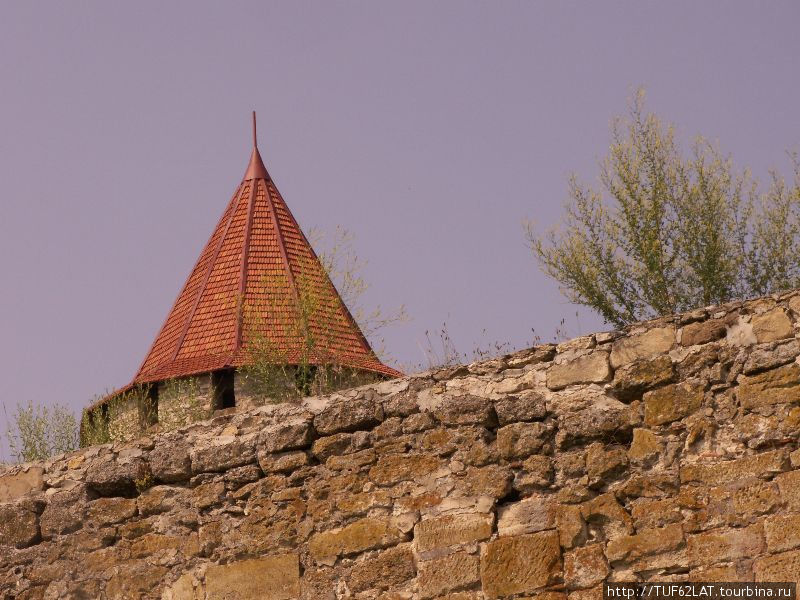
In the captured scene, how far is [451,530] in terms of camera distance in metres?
7.09

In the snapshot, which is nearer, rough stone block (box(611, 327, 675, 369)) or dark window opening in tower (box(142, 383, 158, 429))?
rough stone block (box(611, 327, 675, 369))

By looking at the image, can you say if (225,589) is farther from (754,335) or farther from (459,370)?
(754,335)

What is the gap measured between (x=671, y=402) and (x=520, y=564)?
1053 mm

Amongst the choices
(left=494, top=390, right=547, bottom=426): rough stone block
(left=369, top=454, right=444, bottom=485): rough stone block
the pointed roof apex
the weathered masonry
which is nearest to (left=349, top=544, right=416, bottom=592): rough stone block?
(left=369, top=454, right=444, bottom=485): rough stone block

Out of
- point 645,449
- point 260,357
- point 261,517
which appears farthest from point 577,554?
point 260,357

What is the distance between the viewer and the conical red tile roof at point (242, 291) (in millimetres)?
13930

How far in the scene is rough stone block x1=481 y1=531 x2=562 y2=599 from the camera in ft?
22.3

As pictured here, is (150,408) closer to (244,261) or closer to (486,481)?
(244,261)

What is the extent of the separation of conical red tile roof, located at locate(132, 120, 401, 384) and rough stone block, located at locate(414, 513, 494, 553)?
546cm

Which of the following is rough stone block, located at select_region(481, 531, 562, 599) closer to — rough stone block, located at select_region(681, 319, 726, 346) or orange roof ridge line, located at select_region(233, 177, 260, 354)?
rough stone block, located at select_region(681, 319, 726, 346)

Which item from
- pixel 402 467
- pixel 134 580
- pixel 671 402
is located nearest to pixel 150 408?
pixel 134 580

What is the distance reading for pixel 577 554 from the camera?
674cm

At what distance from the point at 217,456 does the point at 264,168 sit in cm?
1085

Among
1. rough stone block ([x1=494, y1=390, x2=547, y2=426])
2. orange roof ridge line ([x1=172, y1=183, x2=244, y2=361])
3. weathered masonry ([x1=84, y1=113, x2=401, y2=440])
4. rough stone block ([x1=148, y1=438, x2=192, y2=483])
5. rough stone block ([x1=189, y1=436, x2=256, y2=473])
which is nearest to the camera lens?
rough stone block ([x1=494, y1=390, x2=547, y2=426])
